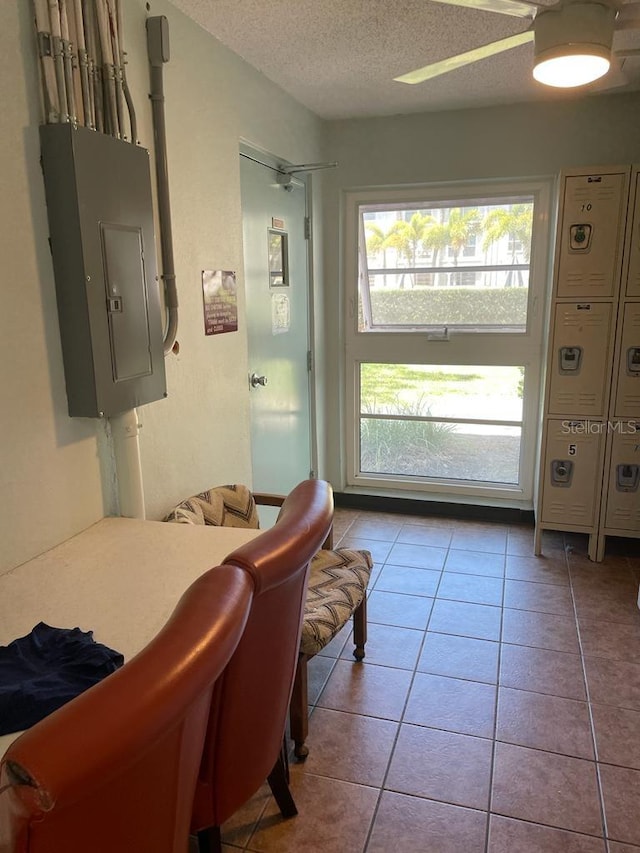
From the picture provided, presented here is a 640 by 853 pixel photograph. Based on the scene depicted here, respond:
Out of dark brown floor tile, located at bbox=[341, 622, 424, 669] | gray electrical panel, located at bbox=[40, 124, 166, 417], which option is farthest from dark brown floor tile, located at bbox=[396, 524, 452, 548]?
gray electrical panel, located at bbox=[40, 124, 166, 417]

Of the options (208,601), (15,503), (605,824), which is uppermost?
(208,601)

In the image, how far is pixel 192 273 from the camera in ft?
7.93

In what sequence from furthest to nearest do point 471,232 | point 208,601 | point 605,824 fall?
point 471,232 → point 605,824 → point 208,601

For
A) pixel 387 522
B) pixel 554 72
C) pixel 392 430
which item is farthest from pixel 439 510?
pixel 554 72

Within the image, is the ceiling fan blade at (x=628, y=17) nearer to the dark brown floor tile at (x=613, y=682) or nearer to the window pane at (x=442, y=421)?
the dark brown floor tile at (x=613, y=682)

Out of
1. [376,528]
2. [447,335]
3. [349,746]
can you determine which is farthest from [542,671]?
[447,335]

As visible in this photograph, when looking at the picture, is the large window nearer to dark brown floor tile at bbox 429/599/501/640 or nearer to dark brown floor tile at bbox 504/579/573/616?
dark brown floor tile at bbox 504/579/573/616

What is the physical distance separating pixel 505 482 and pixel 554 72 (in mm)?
2769

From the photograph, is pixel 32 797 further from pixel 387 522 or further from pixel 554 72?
pixel 387 522

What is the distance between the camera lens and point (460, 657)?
8.30 ft

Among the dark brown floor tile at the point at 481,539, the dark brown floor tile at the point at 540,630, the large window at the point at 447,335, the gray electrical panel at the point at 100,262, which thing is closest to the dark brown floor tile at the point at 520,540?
the dark brown floor tile at the point at 481,539

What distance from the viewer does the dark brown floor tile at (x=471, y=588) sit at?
3.00m

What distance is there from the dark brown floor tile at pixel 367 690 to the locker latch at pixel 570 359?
5.93 feet

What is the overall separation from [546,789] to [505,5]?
2.23 metres
